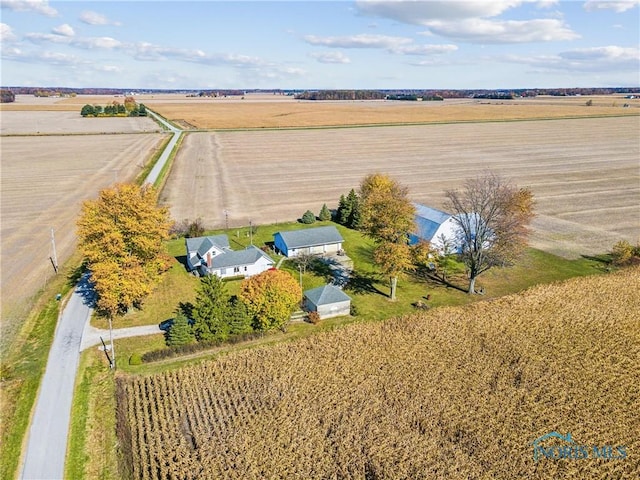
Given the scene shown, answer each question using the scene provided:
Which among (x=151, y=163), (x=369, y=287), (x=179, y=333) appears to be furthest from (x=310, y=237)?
(x=151, y=163)

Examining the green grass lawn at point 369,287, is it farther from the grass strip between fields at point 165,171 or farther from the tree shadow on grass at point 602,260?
the grass strip between fields at point 165,171

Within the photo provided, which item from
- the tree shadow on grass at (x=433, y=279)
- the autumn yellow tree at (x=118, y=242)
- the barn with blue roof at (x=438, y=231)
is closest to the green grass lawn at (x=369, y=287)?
the tree shadow on grass at (x=433, y=279)

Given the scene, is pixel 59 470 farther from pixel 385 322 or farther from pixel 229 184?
pixel 229 184

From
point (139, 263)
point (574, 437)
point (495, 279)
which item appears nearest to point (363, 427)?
point (574, 437)

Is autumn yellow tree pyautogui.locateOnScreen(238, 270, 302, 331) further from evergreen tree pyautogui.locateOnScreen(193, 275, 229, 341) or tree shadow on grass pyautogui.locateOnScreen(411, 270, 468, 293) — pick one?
Result: tree shadow on grass pyautogui.locateOnScreen(411, 270, 468, 293)

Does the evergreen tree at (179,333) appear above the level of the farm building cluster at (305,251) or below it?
below

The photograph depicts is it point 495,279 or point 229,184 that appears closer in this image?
point 495,279
